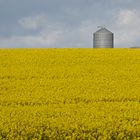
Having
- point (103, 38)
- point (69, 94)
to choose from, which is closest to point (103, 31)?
point (103, 38)

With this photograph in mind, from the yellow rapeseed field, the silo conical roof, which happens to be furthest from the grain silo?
the yellow rapeseed field

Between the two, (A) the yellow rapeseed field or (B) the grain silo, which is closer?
(A) the yellow rapeseed field

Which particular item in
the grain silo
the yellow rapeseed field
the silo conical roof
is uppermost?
the silo conical roof

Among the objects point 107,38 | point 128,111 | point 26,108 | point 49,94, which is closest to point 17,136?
point 26,108

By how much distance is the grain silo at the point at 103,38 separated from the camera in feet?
105

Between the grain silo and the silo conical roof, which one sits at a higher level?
the silo conical roof

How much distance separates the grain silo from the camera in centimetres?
3206

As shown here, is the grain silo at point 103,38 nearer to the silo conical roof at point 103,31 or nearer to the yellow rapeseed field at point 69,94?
the silo conical roof at point 103,31

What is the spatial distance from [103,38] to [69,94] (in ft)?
59.7

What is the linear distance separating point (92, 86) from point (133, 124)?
546 centimetres

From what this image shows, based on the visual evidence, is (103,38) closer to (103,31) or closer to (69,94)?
(103,31)

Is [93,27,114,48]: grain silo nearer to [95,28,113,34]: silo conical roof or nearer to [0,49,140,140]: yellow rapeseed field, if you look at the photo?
[95,28,113,34]: silo conical roof

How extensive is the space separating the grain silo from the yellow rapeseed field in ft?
29.9

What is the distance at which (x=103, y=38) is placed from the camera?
32250 mm
